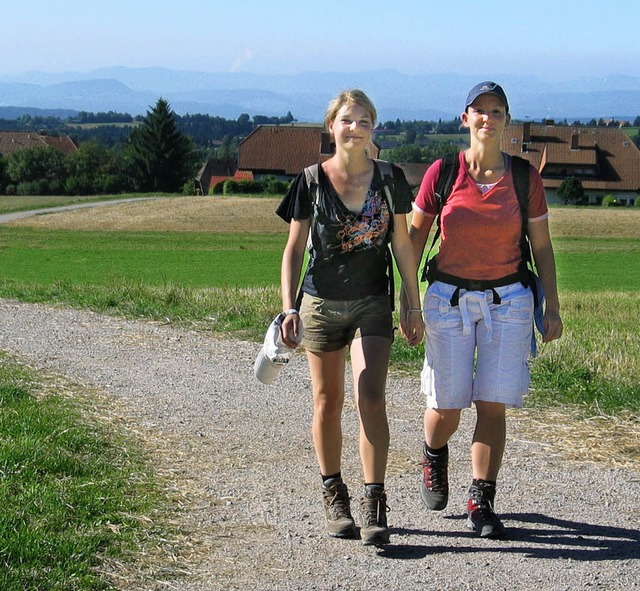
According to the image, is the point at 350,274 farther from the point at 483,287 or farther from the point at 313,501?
the point at 313,501

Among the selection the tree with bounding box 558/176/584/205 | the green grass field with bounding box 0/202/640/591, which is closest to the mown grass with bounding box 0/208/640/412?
the green grass field with bounding box 0/202/640/591

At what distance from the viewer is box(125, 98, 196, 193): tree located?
10181 cm

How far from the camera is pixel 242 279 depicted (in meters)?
29.5

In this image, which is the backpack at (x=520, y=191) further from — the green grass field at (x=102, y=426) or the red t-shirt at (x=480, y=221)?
the green grass field at (x=102, y=426)

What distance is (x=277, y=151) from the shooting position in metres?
106

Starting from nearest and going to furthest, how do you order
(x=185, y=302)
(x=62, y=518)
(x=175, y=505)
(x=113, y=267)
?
1. (x=62, y=518)
2. (x=175, y=505)
3. (x=185, y=302)
4. (x=113, y=267)

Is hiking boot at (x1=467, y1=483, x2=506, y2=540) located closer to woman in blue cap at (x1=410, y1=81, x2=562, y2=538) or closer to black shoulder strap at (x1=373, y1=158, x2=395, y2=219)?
woman in blue cap at (x1=410, y1=81, x2=562, y2=538)

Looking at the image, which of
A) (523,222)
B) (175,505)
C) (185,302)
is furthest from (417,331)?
(185,302)

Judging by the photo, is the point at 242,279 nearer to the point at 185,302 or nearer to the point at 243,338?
the point at 185,302

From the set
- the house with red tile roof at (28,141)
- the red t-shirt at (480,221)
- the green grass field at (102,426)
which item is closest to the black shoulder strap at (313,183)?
the red t-shirt at (480,221)

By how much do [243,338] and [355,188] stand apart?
522 cm

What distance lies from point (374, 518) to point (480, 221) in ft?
4.56

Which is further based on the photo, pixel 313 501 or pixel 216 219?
pixel 216 219

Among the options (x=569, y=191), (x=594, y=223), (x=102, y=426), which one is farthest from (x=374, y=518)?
(x=569, y=191)
